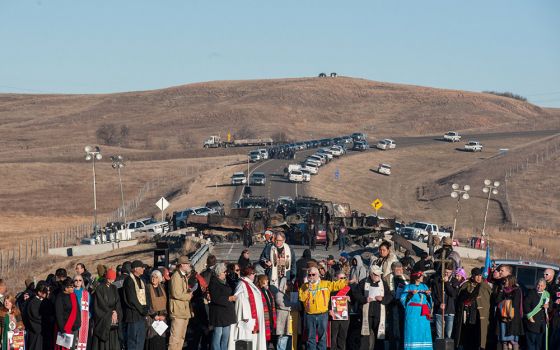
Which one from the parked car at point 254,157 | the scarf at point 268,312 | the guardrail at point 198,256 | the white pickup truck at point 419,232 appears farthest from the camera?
the parked car at point 254,157

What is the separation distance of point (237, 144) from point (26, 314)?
11443 centimetres

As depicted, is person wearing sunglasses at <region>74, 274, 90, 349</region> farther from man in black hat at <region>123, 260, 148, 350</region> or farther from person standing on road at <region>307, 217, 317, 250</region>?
person standing on road at <region>307, 217, 317, 250</region>

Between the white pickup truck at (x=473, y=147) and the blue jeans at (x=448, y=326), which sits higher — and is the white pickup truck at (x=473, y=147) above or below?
below

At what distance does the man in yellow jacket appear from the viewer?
Result: 62.2ft

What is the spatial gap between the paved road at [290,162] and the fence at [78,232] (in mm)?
6560

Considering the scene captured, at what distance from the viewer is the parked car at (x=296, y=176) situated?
293ft

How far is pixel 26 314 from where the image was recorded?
18.5m

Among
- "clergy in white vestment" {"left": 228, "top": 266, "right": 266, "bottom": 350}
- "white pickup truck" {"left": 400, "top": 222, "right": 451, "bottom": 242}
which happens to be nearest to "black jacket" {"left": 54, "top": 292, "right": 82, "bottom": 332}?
"clergy in white vestment" {"left": 228, "top": 266, "right": 266, "bottom": 350}

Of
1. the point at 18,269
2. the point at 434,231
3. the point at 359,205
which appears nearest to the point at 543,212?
the point at 359,205

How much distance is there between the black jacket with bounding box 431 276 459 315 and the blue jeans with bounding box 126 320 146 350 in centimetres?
491

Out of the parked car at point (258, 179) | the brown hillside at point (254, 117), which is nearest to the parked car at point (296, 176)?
the parked car at point (258, 179)

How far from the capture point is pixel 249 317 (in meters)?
18.6

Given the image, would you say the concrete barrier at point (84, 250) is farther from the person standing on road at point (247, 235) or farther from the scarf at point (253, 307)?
the scarf at point (253, 307)

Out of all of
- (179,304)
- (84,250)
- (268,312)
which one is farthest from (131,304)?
(84,250)
